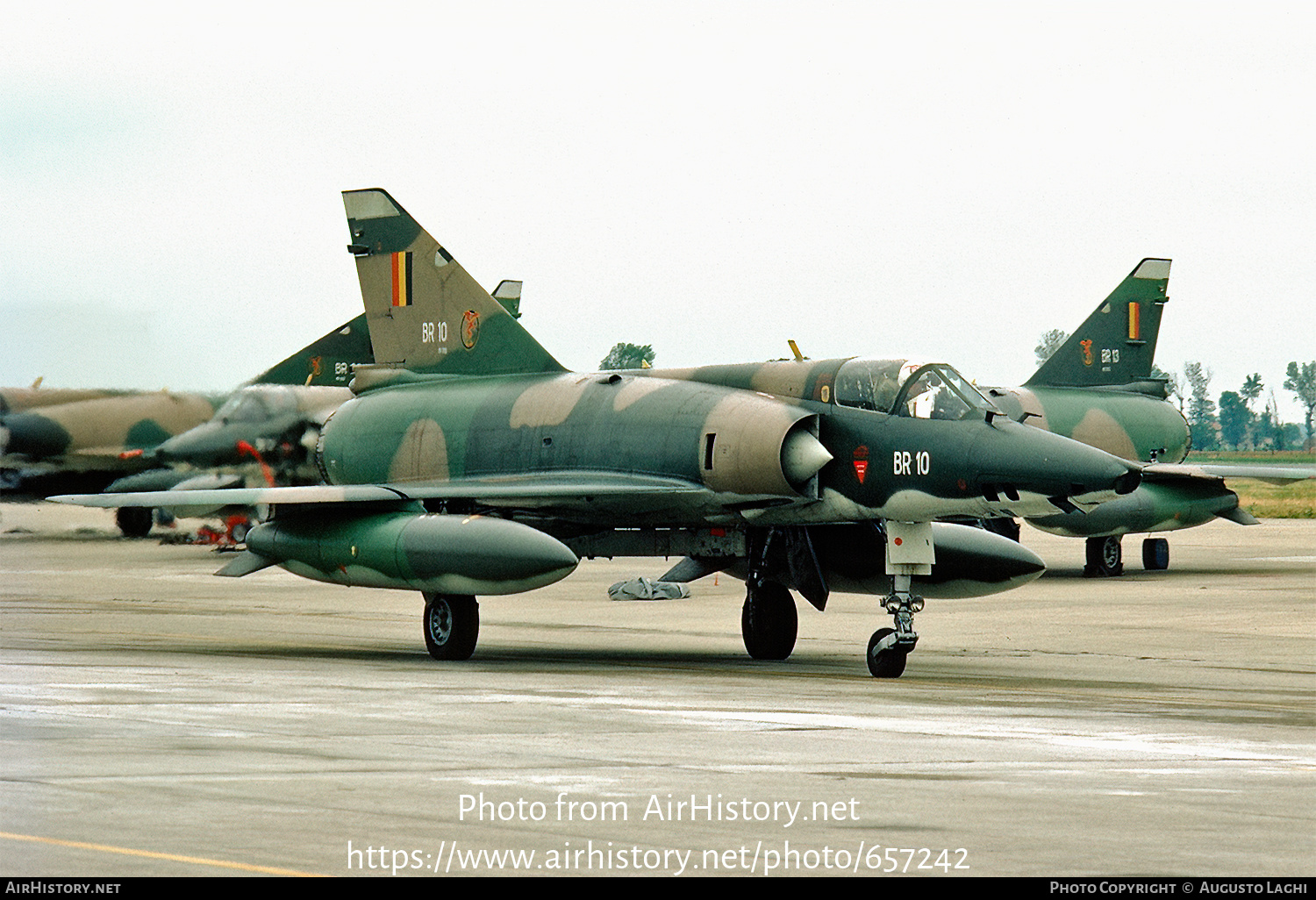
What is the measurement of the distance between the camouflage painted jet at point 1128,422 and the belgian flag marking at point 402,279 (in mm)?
12731

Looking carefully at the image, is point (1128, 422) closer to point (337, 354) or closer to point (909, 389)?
point (337, 354)

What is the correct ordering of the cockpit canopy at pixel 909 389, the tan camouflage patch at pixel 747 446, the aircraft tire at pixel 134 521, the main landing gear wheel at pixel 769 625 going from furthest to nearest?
the aircraft tire at pixel 134 521, the main landing gear wheel at pixel 769 625, the tan camouflage patch at pixel 747 446, the cockpit canopy at pixel 909 389

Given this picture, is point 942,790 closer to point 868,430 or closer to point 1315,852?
point 1315,852

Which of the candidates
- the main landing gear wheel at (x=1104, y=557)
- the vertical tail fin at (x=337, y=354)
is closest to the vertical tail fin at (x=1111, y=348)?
the main landing gear wheel at (x=1104, y=557)

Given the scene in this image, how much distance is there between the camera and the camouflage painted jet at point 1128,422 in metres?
32.1

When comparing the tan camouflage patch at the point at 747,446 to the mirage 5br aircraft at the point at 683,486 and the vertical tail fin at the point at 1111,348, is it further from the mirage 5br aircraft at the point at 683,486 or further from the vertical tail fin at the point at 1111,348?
the vertical tail fin at the point at 1111,348

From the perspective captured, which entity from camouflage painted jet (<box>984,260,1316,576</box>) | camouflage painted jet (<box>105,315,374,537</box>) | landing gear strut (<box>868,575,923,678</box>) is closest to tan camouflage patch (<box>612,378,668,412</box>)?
landing gear strut (<box>868,575,923,678</box>)

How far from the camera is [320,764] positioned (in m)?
10.0

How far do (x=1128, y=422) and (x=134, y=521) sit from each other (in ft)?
74.4

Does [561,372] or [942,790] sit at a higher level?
[561,372]

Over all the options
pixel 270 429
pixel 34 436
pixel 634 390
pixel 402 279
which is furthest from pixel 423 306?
pixel 270 429

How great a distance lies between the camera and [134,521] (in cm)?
4250
